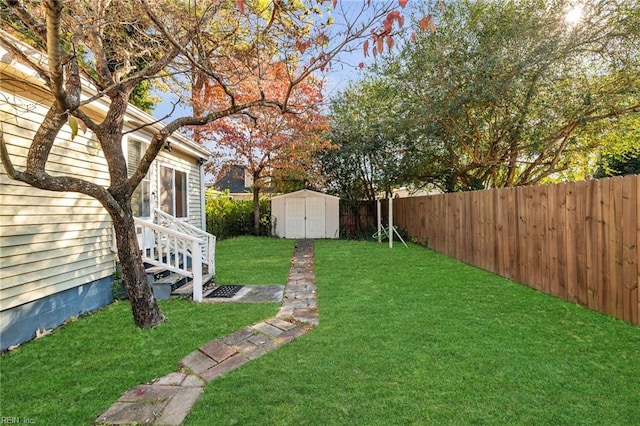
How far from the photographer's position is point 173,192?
738cm

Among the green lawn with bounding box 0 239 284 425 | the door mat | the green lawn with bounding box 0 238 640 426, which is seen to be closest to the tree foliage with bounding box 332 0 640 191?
the green lawn with bounding box 0 238 640 426

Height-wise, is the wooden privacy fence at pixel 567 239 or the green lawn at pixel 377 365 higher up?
the wooden privacy fence at pixel 567 239

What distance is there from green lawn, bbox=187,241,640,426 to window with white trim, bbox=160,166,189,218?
14.8ft

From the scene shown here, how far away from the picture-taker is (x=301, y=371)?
2633 mm

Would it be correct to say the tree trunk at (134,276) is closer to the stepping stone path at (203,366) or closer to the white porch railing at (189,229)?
the stepping stone path at (203,366)

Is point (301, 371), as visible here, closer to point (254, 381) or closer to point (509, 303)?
point (254, 381)

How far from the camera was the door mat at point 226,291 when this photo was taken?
16.2 ft

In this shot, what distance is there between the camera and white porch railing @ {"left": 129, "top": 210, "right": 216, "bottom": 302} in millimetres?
4750

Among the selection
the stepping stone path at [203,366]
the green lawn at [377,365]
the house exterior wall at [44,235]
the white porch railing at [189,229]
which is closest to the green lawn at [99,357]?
the green lawn at [377,365]

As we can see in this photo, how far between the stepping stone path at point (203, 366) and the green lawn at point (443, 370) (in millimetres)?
136

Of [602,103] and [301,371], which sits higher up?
[602,103]

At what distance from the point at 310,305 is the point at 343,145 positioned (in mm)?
9972

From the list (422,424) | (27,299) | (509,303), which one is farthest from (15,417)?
(509,303)

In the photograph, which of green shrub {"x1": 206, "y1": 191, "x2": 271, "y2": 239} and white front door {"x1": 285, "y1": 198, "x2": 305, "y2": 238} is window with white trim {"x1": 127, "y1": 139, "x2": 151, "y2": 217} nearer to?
green shrub {"x1": 206, "y1": 191, "x2": 271, "y2": 239}
